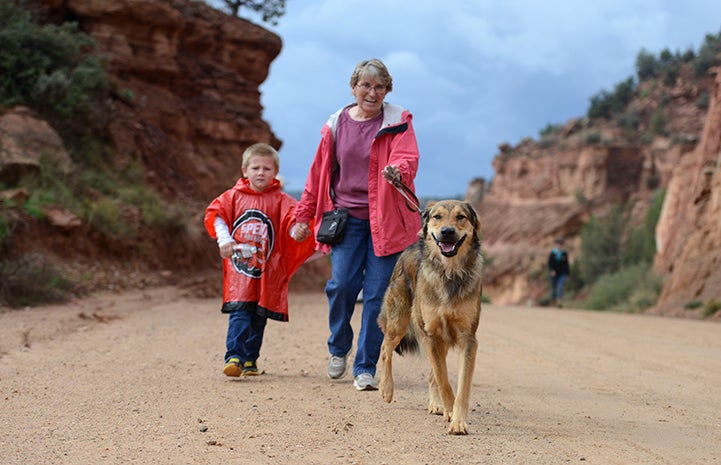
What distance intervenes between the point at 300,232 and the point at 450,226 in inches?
78.4

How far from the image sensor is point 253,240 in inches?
290

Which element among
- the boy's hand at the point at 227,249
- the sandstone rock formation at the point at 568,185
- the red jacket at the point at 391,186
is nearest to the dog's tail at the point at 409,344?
the red jacket at the point at 391,186

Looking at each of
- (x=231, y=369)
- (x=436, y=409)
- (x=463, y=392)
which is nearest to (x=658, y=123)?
(x=231, y=369)

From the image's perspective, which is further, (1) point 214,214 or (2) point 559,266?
(2) point 559,266

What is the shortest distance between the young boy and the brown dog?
174cm

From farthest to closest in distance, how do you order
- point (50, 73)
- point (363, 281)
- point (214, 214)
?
1. point (50, 73)
2. point (214, 214)
3. point (363, 281)

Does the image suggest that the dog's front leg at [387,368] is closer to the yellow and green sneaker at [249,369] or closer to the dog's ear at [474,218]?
the dog's ear at [474,218]

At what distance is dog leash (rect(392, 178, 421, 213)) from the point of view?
6.22 meters

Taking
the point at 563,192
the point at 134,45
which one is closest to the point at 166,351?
the point at 134,45

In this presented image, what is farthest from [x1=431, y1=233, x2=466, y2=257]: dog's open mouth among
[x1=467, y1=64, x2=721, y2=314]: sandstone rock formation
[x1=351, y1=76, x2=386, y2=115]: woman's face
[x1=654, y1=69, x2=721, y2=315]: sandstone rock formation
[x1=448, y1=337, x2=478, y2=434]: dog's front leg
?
[x1=467, y1=64, x2=721, y2=314]: sandstone rock formation

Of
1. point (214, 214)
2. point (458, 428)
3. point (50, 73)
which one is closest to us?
point (458, 428)

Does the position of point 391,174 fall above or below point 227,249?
above

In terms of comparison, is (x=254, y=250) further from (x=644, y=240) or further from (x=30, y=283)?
(x=644, y=240)

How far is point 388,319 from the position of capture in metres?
6.35
